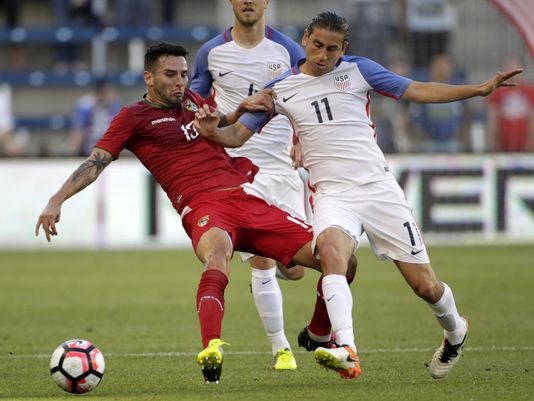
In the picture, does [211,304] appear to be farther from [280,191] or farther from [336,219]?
[280,191]

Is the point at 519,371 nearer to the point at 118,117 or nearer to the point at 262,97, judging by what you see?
the point at 262,97

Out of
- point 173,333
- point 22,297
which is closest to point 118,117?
point 173,333

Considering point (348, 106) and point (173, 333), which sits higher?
point (348, 106)

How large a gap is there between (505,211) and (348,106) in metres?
11.9

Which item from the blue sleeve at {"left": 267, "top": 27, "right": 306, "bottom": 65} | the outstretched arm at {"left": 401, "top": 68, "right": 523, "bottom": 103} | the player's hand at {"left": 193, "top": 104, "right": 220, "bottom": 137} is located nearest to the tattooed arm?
the player's hand at {"left": 193, "top": 104, "right": 220, "bottom": 137}

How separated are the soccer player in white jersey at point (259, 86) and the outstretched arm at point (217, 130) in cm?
109

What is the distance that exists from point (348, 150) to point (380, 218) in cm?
49

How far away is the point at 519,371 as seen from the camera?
26.2 ft

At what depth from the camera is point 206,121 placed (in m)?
7.63

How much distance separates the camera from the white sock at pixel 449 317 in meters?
7.80

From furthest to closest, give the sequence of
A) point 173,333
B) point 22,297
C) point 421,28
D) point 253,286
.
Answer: point 421,28 → point 22,297 → point 173,333 → point 253,286

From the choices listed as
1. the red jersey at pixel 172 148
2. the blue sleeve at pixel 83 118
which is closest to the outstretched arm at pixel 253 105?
the red jersey at pixel 172 148

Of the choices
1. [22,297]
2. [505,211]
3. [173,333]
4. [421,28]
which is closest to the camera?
[173,333]

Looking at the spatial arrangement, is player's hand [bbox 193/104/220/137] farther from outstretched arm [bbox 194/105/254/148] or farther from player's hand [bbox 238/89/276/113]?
player's hand [bbox 238/89/276/113]
